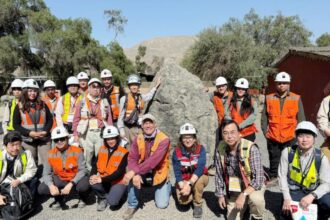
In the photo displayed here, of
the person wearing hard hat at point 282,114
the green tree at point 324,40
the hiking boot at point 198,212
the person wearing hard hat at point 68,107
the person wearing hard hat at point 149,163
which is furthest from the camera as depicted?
the green tree at point 324,40

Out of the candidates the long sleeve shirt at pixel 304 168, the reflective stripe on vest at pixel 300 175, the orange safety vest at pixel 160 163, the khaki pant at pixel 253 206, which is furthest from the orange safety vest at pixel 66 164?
the reflective stripe on vest at pixel 300 175

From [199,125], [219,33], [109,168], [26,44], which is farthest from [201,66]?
[109,168]

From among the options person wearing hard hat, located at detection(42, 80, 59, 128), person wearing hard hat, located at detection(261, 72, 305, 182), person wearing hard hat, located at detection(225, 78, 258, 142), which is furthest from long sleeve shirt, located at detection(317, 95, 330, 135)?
person wearing hard hat, located at detection(42, 80, 59, 128)

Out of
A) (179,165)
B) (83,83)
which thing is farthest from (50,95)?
(179,165)

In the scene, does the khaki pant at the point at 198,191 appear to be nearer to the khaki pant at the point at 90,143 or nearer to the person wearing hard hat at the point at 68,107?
the khaki pant at the point at 90,143

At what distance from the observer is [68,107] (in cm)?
610

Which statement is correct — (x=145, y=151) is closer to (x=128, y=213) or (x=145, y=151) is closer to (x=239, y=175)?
(x=128, y=213)

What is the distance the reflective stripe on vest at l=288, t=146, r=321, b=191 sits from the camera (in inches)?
157

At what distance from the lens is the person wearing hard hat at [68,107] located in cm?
604

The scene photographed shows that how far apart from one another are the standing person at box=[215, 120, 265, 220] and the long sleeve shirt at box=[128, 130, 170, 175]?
91cm

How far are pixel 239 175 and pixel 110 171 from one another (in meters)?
1.92

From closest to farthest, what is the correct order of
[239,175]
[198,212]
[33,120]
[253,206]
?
[253,206] → [239,175] → [198,212] → [33,120]

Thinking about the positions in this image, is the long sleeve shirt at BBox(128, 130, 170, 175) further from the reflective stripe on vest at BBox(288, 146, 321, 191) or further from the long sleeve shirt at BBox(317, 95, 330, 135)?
the long sleeve shirt at BBox(317, 95, 330, 135)

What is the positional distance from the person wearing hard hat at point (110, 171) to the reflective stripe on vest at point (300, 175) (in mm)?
2344
